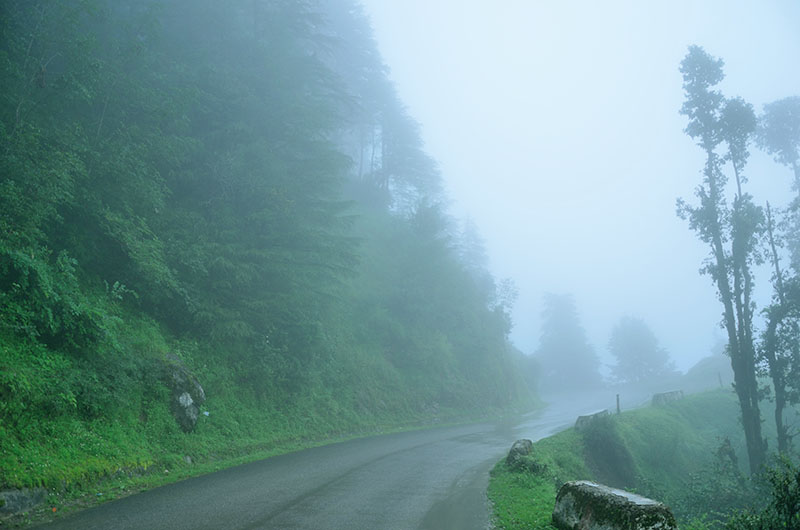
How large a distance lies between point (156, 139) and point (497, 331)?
1580 inches

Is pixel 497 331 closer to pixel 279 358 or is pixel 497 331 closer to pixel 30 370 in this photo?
pixel 279 358

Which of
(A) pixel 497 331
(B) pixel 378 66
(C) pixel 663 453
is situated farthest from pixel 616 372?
(B) pixel 378 66

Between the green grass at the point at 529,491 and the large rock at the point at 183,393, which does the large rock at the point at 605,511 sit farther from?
the large rock at the point at 183,393

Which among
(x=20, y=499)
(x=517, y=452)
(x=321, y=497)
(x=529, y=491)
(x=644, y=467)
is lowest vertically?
(x=644, y=467)

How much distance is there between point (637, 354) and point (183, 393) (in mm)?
85797

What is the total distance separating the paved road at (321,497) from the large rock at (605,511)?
1657mm

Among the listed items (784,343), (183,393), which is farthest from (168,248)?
(784,343)

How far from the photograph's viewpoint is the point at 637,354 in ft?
262

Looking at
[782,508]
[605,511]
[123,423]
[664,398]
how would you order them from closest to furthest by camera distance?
[782,508], [605,511], [123,423], [664,398]

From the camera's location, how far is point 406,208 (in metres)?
49.3

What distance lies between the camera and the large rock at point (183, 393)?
12539mm

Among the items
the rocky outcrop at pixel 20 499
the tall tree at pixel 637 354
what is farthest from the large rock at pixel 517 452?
the tall tree at pixel 637 354

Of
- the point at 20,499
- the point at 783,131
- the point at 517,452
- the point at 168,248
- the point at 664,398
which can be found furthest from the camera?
the point at 664,398

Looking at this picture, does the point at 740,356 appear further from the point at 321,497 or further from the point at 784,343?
the point at 321,497
